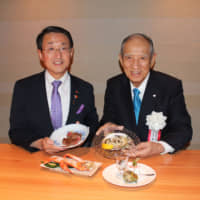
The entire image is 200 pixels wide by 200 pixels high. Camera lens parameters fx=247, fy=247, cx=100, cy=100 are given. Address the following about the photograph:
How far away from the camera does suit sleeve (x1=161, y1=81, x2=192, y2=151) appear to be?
2172 mm

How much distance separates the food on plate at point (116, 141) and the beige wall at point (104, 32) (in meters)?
1.76

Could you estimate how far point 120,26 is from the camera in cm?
342

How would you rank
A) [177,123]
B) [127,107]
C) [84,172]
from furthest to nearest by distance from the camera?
[127,107]
[177,123]
[84,172]

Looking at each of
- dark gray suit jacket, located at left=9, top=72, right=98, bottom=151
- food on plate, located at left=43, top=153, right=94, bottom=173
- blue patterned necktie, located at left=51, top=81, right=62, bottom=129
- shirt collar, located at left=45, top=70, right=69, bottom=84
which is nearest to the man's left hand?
food on plate, located at left=43, top=153, right=94, bottom=173

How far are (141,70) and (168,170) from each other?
103 centimetres

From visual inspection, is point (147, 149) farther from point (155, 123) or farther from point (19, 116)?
point (19, 116)

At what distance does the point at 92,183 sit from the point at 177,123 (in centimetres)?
111

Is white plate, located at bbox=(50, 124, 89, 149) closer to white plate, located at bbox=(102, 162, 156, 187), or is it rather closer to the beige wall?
white plate, located at bbox=(102, 162, 156, 187)

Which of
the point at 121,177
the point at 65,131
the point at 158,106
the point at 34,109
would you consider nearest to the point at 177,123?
the point at 158,106

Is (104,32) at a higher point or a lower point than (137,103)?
higher

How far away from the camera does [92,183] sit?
1.64 metres

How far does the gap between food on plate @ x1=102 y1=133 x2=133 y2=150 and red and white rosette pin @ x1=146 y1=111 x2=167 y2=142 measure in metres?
0.34

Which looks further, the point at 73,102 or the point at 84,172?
the point at 73,102

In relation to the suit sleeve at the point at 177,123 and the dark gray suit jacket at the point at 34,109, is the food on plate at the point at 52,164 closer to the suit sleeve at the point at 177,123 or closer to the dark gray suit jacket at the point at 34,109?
the dark gray suit jacket at the point at 34,109
